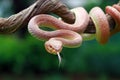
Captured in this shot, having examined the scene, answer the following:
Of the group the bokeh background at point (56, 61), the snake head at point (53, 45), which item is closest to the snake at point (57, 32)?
the snake head at point (53, 45)

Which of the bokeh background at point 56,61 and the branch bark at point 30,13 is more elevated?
the branch bark at point 30,13

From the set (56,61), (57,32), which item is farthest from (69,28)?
(56,61)

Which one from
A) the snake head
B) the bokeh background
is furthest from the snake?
the bokeh background

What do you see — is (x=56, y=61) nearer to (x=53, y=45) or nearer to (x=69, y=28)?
(x=69, y=28)

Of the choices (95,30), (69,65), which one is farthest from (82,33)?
(69,65)

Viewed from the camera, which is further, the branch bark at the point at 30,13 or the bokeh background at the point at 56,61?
the bokeh background at the point at 56,61

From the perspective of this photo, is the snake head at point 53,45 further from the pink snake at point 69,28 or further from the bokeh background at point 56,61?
the bokeh background at point 56,61

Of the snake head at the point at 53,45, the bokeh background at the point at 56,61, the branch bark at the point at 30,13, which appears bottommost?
the bokeh background at the point at 56,61
